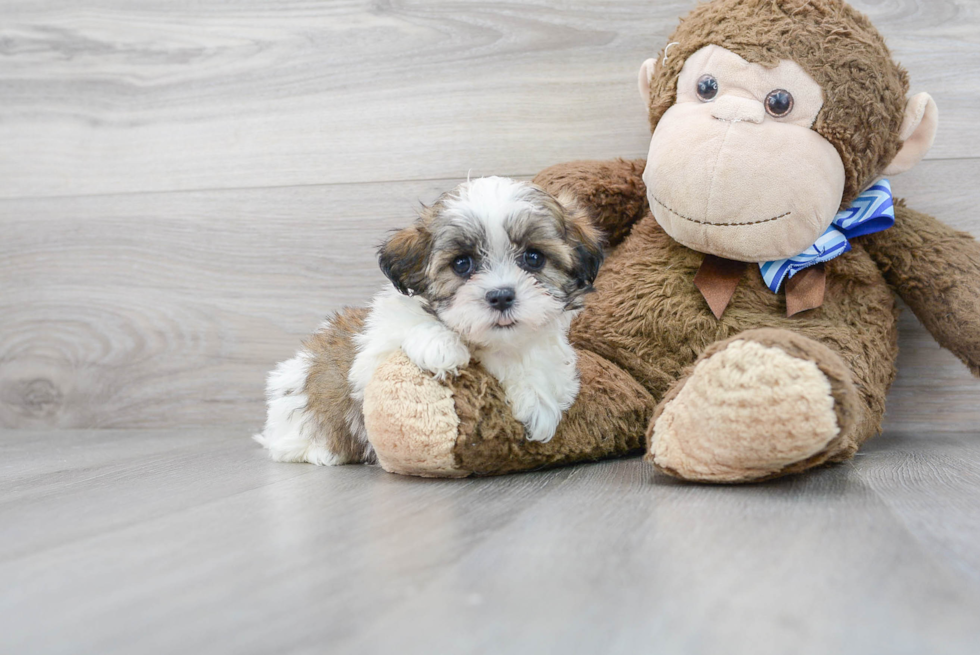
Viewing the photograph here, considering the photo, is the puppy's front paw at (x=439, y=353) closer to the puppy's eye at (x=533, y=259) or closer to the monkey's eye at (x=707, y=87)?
the puppy's eye at (x=533, y=259)

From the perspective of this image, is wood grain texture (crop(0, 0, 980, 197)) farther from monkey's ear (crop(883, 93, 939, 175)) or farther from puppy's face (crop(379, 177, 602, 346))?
puppy's face (crop(379, 177, 602, 346))

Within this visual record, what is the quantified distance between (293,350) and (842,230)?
1.25 m

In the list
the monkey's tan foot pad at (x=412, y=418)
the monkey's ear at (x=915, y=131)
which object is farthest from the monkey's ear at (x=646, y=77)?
the monkey's tan foot pad at (x=412, y=418)

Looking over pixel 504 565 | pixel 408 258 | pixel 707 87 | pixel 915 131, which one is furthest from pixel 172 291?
pixel 915 131

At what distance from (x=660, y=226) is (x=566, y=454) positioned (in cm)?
50

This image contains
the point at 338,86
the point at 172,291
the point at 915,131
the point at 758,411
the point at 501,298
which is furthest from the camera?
the point at 172,291

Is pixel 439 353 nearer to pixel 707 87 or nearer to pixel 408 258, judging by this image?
pixel 408 258

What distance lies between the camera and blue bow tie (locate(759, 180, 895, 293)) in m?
1.38

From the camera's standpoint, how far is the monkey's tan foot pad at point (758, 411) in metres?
1.00

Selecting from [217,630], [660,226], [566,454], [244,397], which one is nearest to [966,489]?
[566,454]

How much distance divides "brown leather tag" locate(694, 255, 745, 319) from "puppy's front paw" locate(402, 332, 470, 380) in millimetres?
479

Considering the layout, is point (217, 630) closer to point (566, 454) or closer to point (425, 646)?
point (425, 646)

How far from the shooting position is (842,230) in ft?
4.65

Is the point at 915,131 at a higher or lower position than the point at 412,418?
higher
